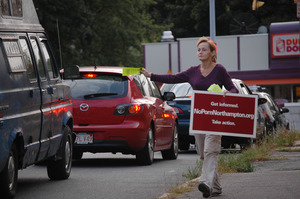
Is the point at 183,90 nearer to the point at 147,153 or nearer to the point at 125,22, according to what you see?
the point at 147,153

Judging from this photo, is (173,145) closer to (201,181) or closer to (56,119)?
(56,119)

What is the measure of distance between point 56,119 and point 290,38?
Result: 41.5m

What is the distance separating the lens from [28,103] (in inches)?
373

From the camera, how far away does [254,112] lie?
9.38 meters

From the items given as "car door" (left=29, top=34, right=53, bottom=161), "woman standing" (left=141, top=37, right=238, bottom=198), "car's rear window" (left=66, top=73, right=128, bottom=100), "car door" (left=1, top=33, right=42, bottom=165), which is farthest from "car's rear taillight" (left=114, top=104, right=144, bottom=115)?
"woman standing" (left=141, top=37, right=238, bottom=198)

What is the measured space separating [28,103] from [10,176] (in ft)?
3.06

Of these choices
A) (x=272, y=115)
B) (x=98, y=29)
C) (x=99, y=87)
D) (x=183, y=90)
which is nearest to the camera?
(x=99, y=87)

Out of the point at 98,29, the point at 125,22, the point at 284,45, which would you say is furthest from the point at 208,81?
the point at 125,22

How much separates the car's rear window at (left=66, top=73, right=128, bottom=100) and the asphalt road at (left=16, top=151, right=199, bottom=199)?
3.86 ft

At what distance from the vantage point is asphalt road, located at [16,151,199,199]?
999cm

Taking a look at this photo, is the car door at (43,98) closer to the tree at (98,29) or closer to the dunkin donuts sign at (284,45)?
the tree at (98,29)

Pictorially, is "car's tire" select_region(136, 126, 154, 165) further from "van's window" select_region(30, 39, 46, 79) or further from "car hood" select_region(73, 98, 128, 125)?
"van's window" select_region(30, 39, 46, 79)

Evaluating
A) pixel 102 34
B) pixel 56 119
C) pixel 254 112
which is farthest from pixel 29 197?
pixel 102 34

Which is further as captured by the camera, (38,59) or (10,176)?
(38,59)
